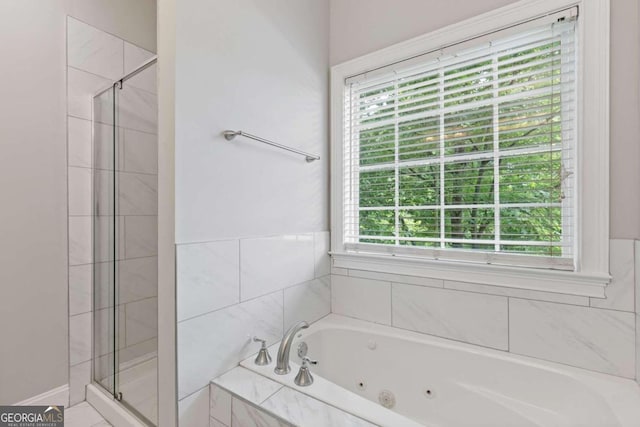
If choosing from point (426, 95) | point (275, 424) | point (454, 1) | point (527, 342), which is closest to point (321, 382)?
point (275, 424)

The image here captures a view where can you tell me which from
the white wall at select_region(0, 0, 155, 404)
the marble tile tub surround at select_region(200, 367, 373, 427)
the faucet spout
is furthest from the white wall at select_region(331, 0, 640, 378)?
the white wall at select_region(0, 0, 155, 404)

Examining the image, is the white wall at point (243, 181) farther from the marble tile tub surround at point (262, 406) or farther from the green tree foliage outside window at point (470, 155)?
the green tree foliage outside window at point (470, 155)

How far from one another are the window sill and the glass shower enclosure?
3.68 ft

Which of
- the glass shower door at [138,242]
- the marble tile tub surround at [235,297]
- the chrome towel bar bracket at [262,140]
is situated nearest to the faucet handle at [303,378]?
the marble tile tub surround at [235,297]

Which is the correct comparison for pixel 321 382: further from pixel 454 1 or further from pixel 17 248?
pixel 454 1

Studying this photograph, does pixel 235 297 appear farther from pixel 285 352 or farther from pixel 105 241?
pixel 105 241

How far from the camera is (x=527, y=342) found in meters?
1.44

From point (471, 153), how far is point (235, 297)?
1386mm

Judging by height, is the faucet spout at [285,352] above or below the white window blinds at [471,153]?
below

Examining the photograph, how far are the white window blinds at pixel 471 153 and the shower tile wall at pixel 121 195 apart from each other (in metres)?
1.16

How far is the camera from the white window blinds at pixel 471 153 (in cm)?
138

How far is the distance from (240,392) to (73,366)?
132 centimetres

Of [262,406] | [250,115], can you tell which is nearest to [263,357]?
[262,406]

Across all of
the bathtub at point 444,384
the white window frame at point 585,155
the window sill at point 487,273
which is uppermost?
the white window frame at point 585,155
